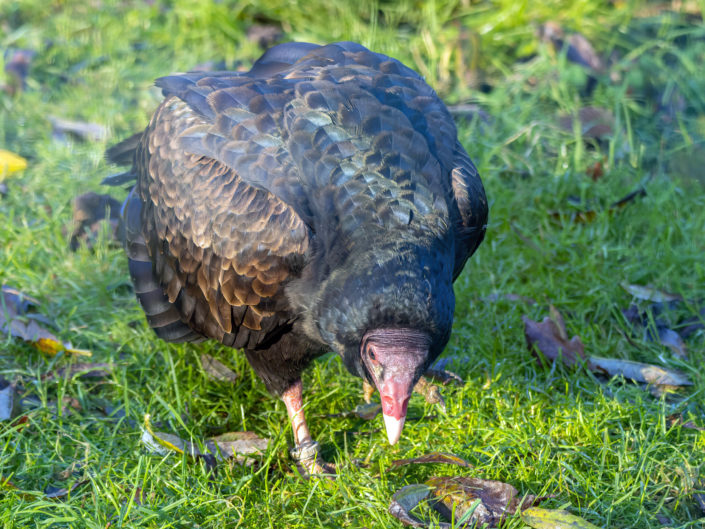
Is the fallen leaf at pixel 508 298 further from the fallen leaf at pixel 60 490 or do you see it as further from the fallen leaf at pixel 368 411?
the fallen leaf at pixel 60 490

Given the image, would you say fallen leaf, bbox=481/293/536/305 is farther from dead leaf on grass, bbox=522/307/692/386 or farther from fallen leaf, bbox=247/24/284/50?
fallen leaf, bbox=247/24/284/50

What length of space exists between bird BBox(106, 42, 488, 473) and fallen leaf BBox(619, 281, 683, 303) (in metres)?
1.31

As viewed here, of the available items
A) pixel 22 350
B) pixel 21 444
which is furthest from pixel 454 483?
pixel 22 350

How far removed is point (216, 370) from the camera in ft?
13.4

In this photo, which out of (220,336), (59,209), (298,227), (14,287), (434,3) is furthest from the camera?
(434,3)

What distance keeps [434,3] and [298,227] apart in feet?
14.0

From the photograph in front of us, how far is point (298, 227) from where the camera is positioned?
317cm

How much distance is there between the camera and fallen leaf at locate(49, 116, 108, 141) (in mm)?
6011

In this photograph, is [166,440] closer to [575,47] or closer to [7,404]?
[7,404]

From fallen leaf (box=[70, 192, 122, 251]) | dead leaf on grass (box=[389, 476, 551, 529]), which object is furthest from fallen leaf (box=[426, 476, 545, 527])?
fallen leaf (box=[70, 192, 122, 251])

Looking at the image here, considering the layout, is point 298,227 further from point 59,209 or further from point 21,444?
point 59,209

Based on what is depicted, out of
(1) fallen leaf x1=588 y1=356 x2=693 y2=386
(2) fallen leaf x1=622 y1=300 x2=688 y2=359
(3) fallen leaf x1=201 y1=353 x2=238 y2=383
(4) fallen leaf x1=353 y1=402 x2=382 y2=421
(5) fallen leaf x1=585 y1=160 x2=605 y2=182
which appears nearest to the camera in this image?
(4) fallen leaf x1=353 y1=402 x2=382 y2=421

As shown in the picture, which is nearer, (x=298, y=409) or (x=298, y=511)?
(x=298, y=511)

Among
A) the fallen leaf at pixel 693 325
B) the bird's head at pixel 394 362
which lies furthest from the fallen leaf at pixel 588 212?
the bird's head at pixel 394 362
